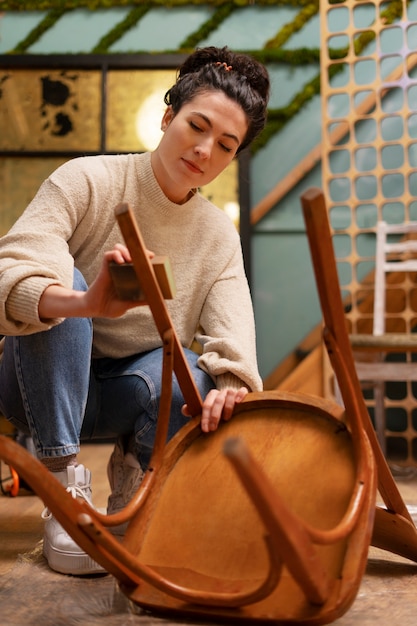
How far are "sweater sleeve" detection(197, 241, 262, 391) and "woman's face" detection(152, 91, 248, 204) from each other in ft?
0.65

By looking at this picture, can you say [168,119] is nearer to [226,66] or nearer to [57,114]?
[226,66]

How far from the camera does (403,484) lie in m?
1.95

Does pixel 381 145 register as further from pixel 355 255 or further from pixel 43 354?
pixel 43 354

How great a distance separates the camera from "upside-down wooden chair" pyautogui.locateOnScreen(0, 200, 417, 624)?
2.36ft

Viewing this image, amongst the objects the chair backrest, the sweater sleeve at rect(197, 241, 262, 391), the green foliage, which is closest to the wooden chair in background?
the chair backrest

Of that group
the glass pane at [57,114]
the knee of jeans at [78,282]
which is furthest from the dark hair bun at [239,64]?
the glass pane at [57,114]

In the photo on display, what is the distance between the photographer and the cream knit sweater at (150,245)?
3.66 ft

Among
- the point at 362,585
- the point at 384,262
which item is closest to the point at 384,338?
the point at 384,262

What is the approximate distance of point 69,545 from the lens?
103 cm

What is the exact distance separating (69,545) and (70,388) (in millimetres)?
244

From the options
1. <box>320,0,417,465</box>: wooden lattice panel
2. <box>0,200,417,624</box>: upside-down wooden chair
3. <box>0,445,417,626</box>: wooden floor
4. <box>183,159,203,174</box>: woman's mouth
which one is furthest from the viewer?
<box>320,0,417,465</box>: wooden lattice panel

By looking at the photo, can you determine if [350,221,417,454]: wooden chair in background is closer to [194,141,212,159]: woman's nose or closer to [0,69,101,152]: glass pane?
[194,141,212,159]: woman's nose

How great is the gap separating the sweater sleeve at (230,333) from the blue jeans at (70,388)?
43 mm

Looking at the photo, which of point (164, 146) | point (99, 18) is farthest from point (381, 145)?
point (164, 146)
